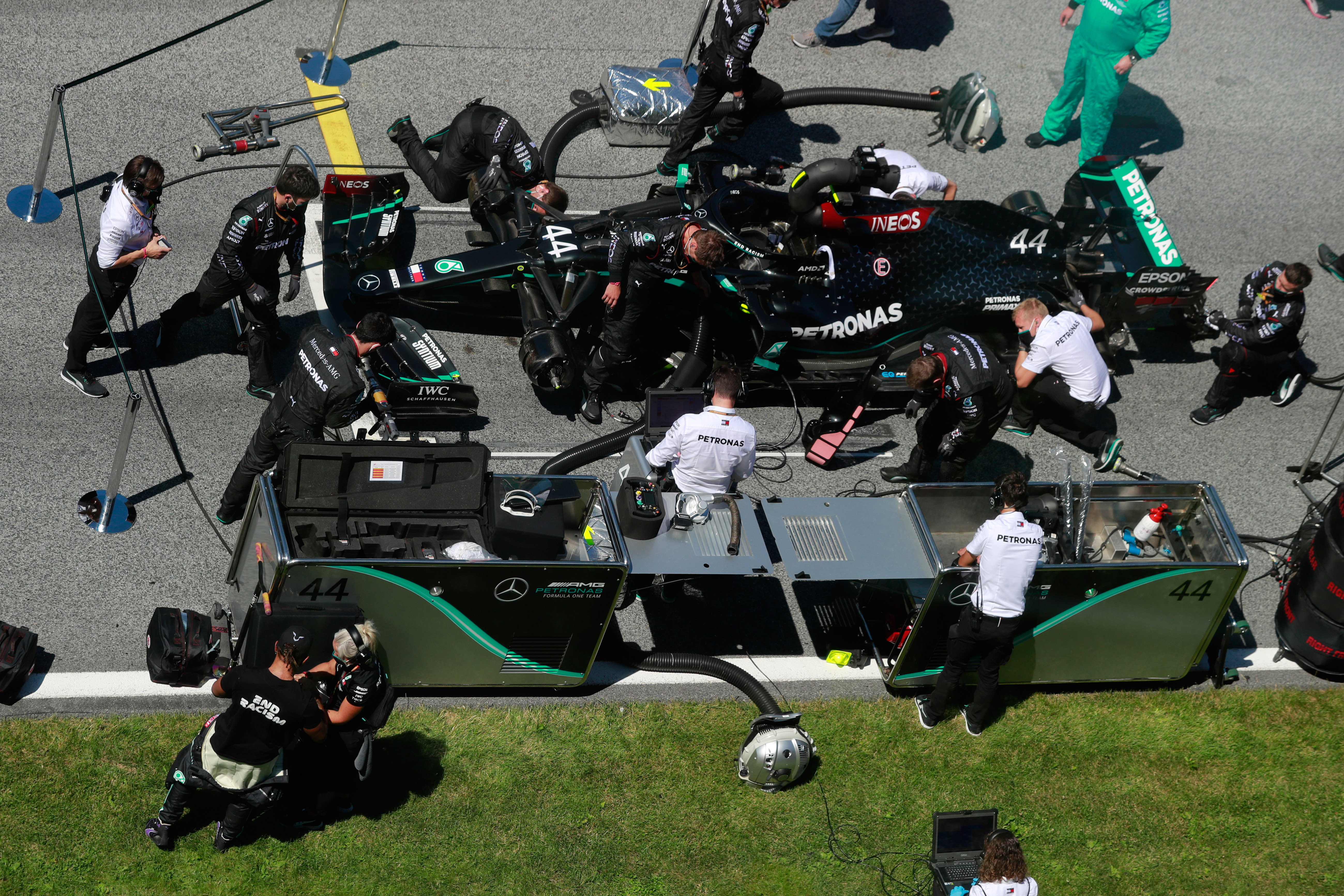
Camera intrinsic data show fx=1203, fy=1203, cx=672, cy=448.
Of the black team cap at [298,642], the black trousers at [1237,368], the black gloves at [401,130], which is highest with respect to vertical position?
the black gloves at [401,130]

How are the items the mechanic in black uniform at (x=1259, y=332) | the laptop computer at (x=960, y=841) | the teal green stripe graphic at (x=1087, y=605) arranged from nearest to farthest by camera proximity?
the laptop computer at (x=960, y=841) < the teal green stripe graphic at (x=1087, y=605) < the mechanic in black uniform at (x=1259, y=332)

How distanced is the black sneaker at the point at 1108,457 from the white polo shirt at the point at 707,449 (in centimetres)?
375

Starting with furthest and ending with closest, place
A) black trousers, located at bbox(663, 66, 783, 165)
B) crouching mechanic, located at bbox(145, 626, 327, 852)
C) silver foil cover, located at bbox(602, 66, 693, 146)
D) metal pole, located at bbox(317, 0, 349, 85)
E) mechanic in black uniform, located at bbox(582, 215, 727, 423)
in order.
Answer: silver foil cover, located at bbox(602, 66, 693, 146), metal pole, located at bbox(317, 0, 349, 85), black trousers, located at bbox(663, 66, 783, 165), mechanic in black uniform, located at bbox(582, 215, 727, 423), crouching mechanic, located at bbox(145, 626, 327, 852)

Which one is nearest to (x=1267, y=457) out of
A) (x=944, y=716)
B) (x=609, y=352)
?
(x=944, y=716)

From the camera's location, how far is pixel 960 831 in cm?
737

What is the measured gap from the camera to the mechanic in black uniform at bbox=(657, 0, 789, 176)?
38.5 ft

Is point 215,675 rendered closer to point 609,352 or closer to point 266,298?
point 266,298

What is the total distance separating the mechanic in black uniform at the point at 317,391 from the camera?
8.06 m

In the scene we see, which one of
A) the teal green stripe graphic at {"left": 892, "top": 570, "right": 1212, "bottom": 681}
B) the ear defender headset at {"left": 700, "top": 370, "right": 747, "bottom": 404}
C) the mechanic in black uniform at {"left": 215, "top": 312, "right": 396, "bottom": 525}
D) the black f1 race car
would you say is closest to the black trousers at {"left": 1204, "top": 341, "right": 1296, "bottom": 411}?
the black f1 race car

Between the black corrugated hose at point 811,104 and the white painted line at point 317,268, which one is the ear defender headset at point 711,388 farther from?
the black corrugated hose at point 811,104

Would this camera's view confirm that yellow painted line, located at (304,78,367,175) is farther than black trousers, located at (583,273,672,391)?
Yes

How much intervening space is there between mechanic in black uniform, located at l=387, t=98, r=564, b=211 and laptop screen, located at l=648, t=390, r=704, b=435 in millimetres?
2369

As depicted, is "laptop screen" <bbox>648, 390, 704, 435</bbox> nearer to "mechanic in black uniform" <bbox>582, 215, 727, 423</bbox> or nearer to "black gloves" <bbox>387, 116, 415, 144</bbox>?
"mechanic in black uniform" <bbox>582, 215, 727, 423</bbox>

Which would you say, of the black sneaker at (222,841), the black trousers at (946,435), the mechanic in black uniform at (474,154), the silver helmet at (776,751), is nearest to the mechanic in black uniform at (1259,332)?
the black trousers at (946,435)
